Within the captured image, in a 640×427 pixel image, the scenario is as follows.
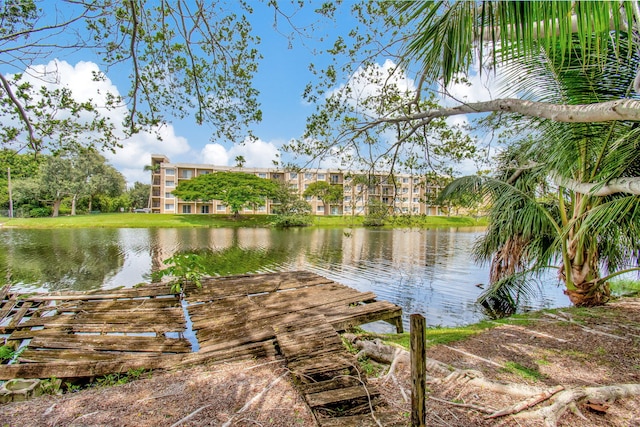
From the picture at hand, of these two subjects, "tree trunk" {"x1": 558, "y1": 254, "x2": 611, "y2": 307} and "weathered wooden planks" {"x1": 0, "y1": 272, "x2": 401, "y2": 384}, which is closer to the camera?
"weathered wooden planks" {"x1": 0, "y1": 272, "x2": 401, "y2": 384}

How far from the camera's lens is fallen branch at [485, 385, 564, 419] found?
2915mm

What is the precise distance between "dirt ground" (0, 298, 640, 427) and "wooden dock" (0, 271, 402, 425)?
323 millimetres

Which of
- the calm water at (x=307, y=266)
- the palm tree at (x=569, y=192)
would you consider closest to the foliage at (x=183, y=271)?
the calm water at (x=307, y=266)

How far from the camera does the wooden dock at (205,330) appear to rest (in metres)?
3.96

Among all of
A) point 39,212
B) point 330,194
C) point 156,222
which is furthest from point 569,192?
point 39,212

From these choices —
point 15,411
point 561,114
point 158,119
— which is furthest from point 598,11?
point 15,411

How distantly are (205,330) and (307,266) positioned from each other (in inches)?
389

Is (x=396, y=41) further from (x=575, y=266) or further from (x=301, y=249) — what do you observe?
(x=301, y=249)

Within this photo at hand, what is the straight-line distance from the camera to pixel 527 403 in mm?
3012

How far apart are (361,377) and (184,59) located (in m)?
5.27

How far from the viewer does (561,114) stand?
113 inches

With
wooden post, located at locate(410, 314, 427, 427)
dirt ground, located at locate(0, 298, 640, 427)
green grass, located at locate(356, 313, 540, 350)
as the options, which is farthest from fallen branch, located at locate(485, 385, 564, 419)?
green grass, located at locate(356, 313, 540, 350)

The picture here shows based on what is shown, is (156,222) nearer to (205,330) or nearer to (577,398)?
(205,330)

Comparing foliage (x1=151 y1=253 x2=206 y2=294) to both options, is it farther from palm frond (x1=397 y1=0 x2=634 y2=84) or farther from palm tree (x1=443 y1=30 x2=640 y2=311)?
palm frond (x1=397 y1=0 x2=634 y2=84)
